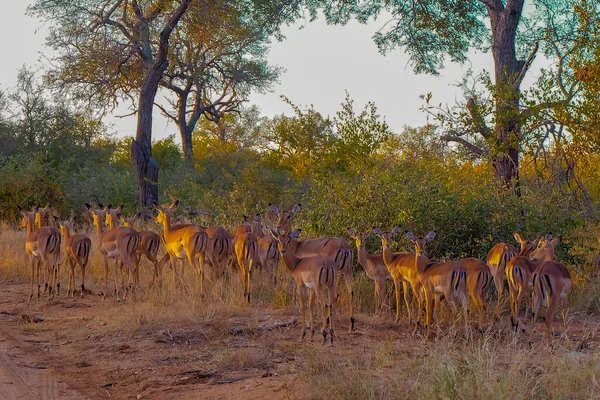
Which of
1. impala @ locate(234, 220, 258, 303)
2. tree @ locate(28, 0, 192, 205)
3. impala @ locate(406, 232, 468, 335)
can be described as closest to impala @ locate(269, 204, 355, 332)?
impala @ locate(234, 220, 258, 303)

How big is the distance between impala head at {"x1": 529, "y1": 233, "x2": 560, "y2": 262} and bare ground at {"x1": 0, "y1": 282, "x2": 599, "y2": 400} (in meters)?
0.85

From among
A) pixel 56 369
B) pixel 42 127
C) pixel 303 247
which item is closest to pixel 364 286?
pixel 303 247

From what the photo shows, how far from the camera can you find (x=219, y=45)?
2831 cm

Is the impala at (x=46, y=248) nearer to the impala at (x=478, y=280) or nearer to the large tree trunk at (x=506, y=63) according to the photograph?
the impala at (x=478, y=280)

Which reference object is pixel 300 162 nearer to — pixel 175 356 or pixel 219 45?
pixel 219 45

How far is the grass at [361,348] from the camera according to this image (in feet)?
17.1

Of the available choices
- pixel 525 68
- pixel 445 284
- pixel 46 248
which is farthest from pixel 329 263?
pixel 525 68

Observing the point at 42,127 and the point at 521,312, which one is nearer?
the point at 521,312

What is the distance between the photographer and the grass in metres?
5.20

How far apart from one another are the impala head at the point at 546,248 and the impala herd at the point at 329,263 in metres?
0.01

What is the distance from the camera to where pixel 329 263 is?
25.0 ft

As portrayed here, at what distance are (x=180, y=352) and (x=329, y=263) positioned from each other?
66.2 inches

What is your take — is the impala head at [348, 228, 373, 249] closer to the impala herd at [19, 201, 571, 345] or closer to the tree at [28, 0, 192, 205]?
the impala herd at [19, 201, 571, 345]

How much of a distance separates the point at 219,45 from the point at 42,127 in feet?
22.9
